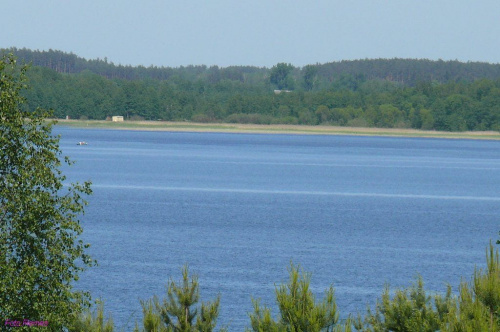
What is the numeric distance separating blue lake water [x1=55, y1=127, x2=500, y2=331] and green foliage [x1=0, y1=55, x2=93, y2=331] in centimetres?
1956

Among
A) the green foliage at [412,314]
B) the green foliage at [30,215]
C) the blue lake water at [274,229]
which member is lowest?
the blue lake water at [274,229]

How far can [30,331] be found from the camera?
68.1 feet

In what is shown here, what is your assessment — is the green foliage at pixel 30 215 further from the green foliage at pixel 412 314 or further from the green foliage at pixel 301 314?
the green foliage at pixel 412 314

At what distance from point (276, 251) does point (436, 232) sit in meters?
19.5

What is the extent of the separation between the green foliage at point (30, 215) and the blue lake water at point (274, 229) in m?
19.6

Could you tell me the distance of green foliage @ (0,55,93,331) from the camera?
2095cm

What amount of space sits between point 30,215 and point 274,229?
58993mm

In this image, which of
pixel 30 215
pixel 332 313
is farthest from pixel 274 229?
pixel 30 215

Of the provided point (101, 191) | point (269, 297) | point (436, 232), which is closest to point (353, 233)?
point (436, 232)

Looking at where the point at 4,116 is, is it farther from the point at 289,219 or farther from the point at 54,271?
the point at 289,219

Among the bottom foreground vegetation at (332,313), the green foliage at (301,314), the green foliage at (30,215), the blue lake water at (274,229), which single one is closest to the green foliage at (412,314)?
the bottom foreground vegetation at (332,313)

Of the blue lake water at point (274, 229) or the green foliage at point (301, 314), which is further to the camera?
the blue lake water at point (274, 229)

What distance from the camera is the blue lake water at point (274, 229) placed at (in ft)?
173

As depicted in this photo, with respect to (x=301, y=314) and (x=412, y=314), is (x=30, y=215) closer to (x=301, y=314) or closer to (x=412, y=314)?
(x=301, y=314)
